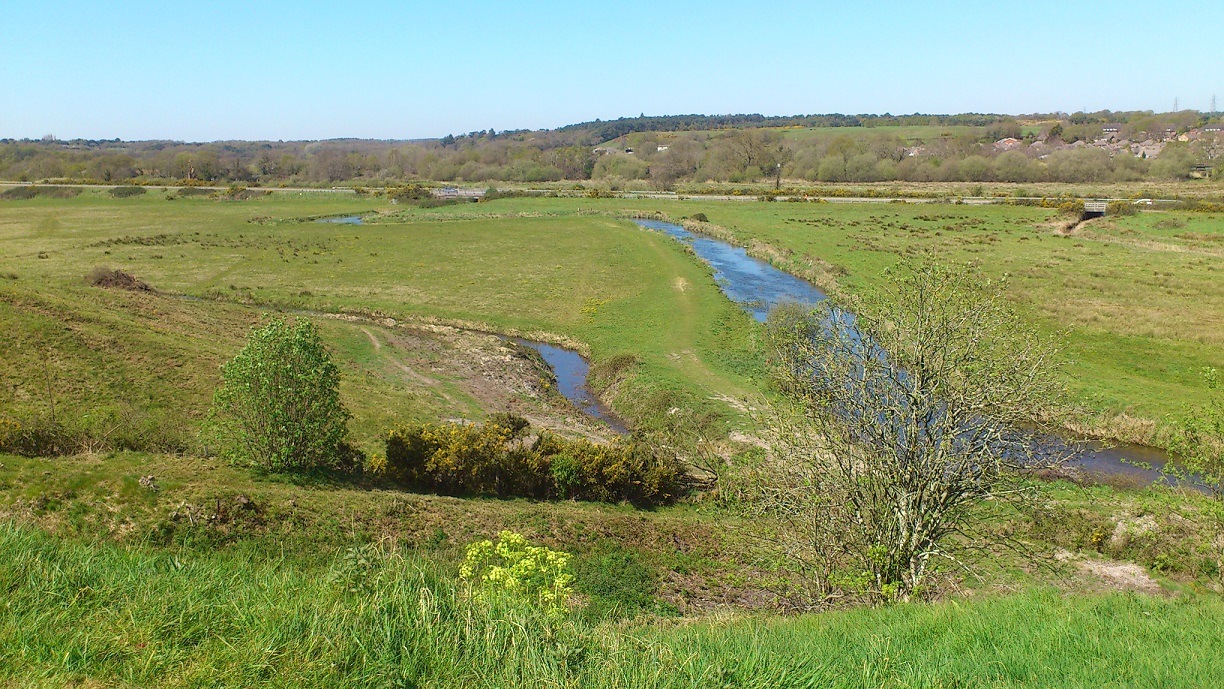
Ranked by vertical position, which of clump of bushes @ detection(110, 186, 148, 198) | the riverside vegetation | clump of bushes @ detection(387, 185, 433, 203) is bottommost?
the riverside vegetation

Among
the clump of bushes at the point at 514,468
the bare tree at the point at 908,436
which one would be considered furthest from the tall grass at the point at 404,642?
the clump of bushes at the point at 514,468

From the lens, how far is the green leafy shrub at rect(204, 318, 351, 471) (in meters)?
20.0

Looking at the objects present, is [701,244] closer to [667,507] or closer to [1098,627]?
[667,507]

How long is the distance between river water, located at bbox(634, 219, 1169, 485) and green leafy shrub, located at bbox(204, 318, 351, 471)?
2380 cm

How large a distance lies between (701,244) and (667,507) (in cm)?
6287

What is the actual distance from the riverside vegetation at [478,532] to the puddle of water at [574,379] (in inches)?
38.3

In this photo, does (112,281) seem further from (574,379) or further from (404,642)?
(404,642)

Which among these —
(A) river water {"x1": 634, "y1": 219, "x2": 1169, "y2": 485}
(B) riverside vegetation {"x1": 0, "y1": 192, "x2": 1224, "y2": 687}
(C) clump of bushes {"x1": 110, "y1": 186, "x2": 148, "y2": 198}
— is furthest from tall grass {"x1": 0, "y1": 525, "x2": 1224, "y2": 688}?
(C) clump of bushes {"x1": 110, "y1": 186, "x2": 148, "y2": 198}

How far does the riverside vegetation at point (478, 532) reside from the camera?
6.80 m

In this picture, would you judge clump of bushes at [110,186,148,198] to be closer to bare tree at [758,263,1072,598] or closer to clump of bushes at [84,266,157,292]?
clump of bushes at [84,266,157,292]

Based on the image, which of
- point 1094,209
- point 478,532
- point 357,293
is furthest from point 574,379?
point 1094,209

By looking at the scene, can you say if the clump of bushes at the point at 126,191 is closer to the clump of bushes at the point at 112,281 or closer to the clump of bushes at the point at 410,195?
the clump of bushes at the point at 410,195

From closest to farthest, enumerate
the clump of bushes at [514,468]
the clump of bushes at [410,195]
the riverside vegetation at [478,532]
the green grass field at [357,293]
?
1. the riverside vegetation at [478,532]
2. the clump of bushes at [514,468]
3. the green grass field at [357,293]
4. the clump of bushes at [410,195]

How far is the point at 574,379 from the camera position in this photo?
39.5 meters
